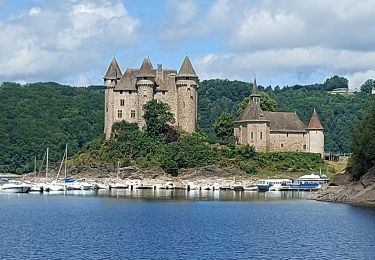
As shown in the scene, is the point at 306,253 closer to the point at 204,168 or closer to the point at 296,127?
the point at 204,168

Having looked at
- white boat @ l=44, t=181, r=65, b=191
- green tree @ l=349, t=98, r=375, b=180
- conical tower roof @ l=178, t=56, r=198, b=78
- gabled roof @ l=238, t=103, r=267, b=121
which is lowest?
white boat @ l=44, t=181, r=65, b=191

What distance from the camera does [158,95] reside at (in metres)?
115

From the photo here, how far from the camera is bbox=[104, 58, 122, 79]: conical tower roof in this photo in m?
116

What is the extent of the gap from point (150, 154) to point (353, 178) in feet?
123

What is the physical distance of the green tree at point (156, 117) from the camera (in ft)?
364

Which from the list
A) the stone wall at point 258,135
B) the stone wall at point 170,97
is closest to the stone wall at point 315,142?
the stone wall at point 258,135

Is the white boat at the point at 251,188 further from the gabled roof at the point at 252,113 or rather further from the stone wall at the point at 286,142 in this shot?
the gabled roof at the point at 252,113

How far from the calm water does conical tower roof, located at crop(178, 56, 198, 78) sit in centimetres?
3093

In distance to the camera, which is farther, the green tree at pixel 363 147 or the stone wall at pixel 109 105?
the stone wall at pixel 109 105

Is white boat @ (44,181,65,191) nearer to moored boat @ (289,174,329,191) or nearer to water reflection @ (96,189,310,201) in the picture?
water reflection @ (96,189,310,201)

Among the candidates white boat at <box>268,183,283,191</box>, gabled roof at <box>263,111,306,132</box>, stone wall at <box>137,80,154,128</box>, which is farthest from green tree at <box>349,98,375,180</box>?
stone wall at <box>137,80,154,128</box>

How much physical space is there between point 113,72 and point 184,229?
2493 inches

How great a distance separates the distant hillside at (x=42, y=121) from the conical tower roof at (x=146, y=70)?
37.6 metres

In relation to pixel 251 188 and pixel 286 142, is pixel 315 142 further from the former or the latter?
pixel 251 188
